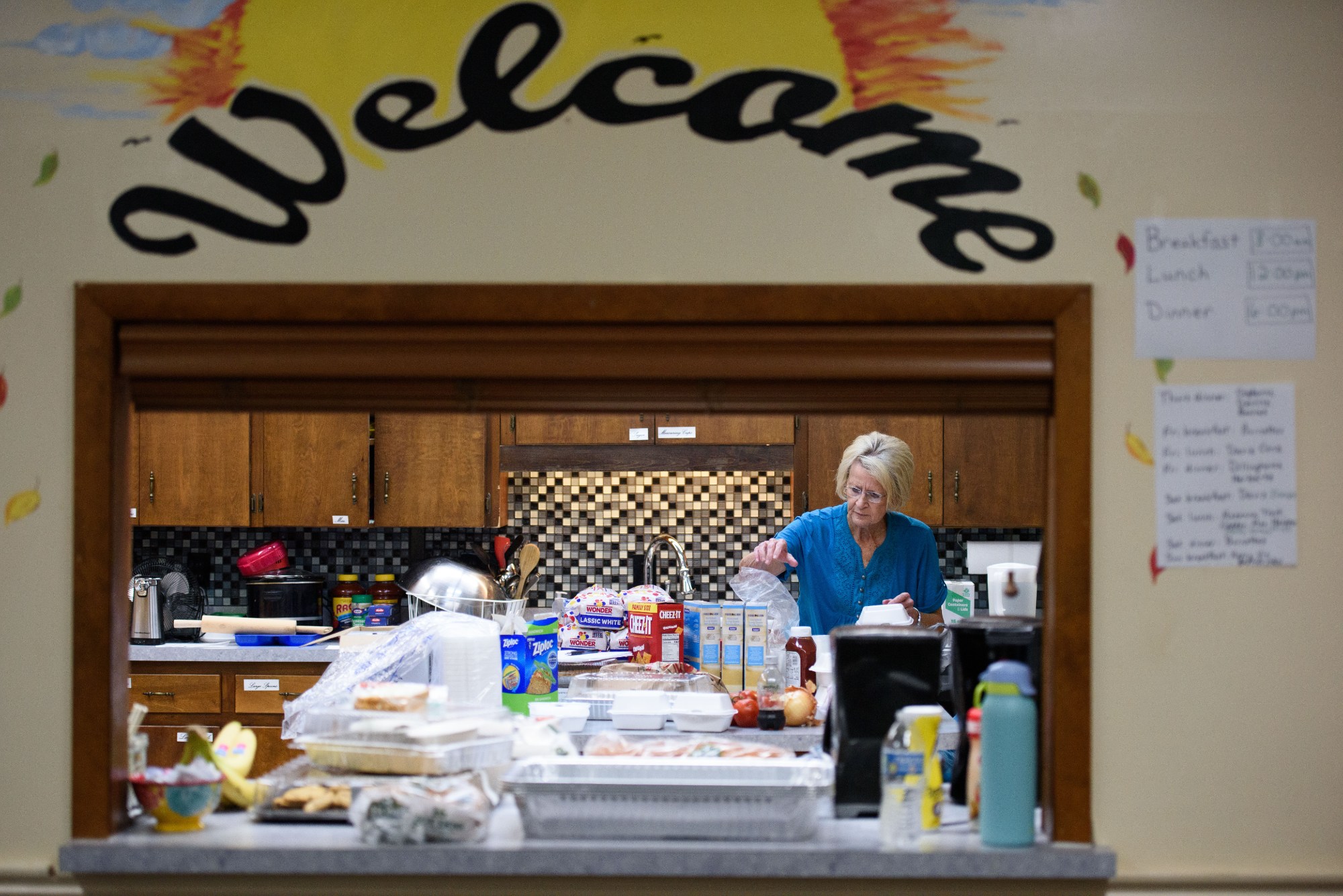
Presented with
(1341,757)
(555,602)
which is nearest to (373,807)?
(1341,757)

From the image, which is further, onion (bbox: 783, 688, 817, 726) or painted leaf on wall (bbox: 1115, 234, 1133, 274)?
onion (bbox: 783, 688, 817, 726)

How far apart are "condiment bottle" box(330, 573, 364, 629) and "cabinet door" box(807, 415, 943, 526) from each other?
6.80ft

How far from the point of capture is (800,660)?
331 centimetres

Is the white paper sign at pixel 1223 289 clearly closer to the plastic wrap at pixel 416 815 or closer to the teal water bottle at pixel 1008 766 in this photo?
the teal water bottle at pixel 1008 766

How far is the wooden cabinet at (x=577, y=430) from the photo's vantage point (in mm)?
5418

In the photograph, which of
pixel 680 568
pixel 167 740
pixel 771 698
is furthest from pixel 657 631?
pixel 167 740

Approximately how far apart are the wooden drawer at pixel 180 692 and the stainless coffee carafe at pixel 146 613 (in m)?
0.18

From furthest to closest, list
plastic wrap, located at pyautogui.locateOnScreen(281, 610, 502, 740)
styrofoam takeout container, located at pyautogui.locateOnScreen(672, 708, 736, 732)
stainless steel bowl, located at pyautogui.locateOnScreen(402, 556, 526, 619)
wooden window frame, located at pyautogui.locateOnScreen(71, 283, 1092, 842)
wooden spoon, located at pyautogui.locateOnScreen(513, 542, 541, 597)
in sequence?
wooden spoon, located at pyautogui.locateOnScreen(513, 542, 541, 597), stainless steel bowl, located at pyautogui.locateOnScreen(402, 556, 526, 619), styrofoam takeout container, located at pyautogui.locateOnScreen(672, 708, 736, 732), plastic wrap, located at pyautogui.locateOnScreen(281, 610, 502, 740), wooden window frame, located at pyautogui.locateOnScreen(71, 283, 1092, 842)

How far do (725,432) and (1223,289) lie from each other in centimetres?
342

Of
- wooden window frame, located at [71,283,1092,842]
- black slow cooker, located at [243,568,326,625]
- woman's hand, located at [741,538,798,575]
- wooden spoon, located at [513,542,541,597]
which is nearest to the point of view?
wooden window frame, located at [71,283,1092,842]

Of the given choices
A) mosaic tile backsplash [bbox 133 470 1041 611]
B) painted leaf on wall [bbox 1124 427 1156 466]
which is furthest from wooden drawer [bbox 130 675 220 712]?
painted leaf on wall [bbox 1124 427 1156 466]

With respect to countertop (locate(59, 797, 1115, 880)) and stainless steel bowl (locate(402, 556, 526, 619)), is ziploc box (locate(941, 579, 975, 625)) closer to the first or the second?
stainless steel bowl (locate(402, 556, 526, 619))

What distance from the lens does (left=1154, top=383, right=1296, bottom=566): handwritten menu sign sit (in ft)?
6.68

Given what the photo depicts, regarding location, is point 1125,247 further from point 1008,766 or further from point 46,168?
point 46,168
